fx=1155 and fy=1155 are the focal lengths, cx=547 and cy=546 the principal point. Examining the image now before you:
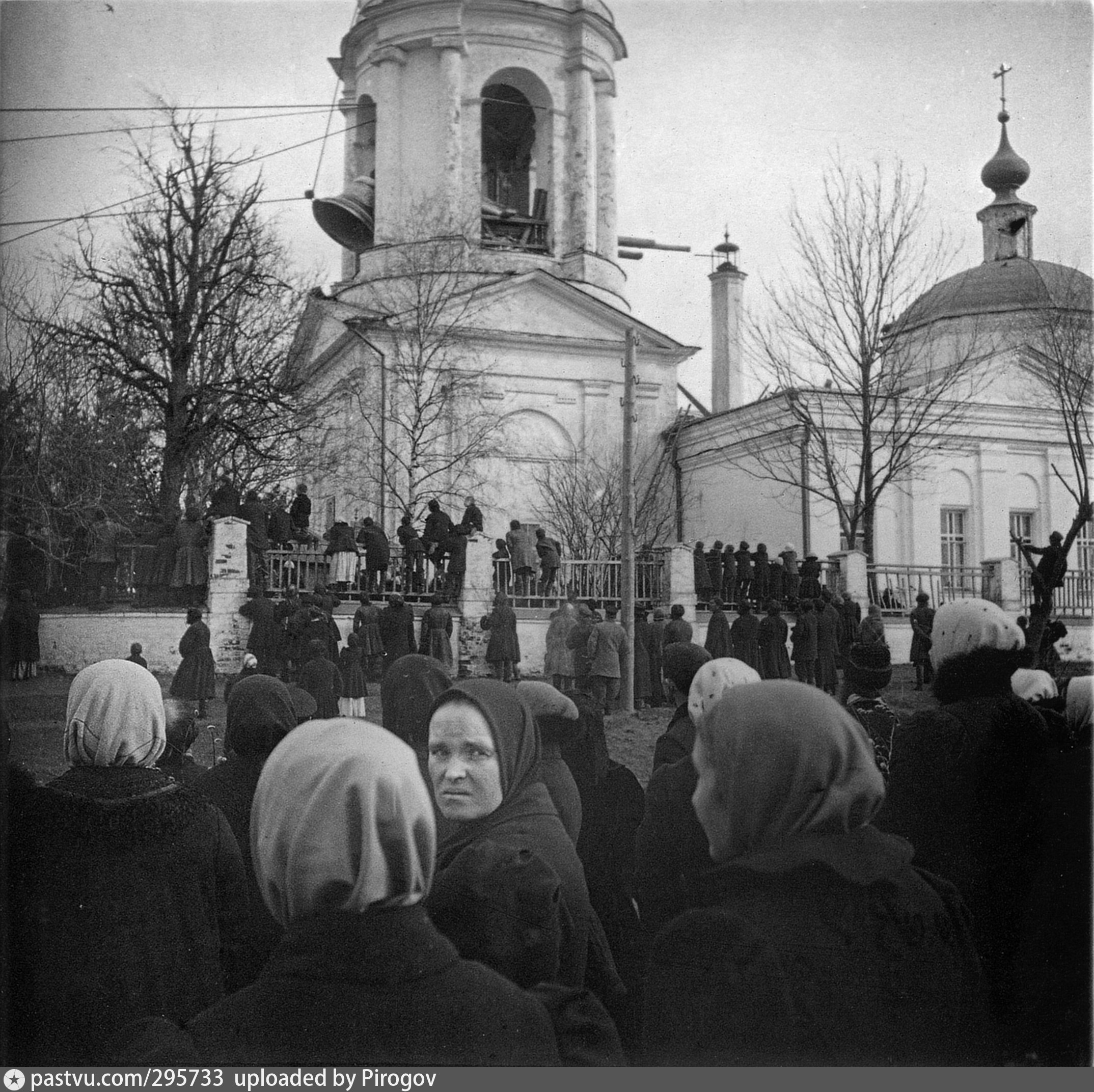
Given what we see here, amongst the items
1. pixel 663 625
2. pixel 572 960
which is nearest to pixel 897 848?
pixel 572 960

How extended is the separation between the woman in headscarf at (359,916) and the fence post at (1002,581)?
3220 millimetres

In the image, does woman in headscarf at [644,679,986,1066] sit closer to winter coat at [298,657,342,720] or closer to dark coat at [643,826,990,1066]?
dark coat at [643,826,990,1066]

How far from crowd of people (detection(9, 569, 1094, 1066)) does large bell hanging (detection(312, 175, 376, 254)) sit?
265cm

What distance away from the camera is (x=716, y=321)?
712 centimetres

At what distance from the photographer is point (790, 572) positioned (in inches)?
236

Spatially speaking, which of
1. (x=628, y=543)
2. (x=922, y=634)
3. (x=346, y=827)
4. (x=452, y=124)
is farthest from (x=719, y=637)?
(x=452, y=124)

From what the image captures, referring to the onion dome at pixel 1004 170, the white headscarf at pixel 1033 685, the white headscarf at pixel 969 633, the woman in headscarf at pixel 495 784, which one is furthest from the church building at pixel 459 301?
the woman in headscarf at pixel 495 784

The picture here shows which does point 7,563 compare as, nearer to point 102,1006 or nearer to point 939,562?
point 102,1006

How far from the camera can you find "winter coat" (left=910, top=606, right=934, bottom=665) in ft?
14.1

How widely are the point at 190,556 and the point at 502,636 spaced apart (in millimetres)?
1496

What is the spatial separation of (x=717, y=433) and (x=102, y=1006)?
5.74 m

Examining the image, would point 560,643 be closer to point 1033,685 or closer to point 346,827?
point 1033,685

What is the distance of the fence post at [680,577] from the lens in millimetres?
5281
